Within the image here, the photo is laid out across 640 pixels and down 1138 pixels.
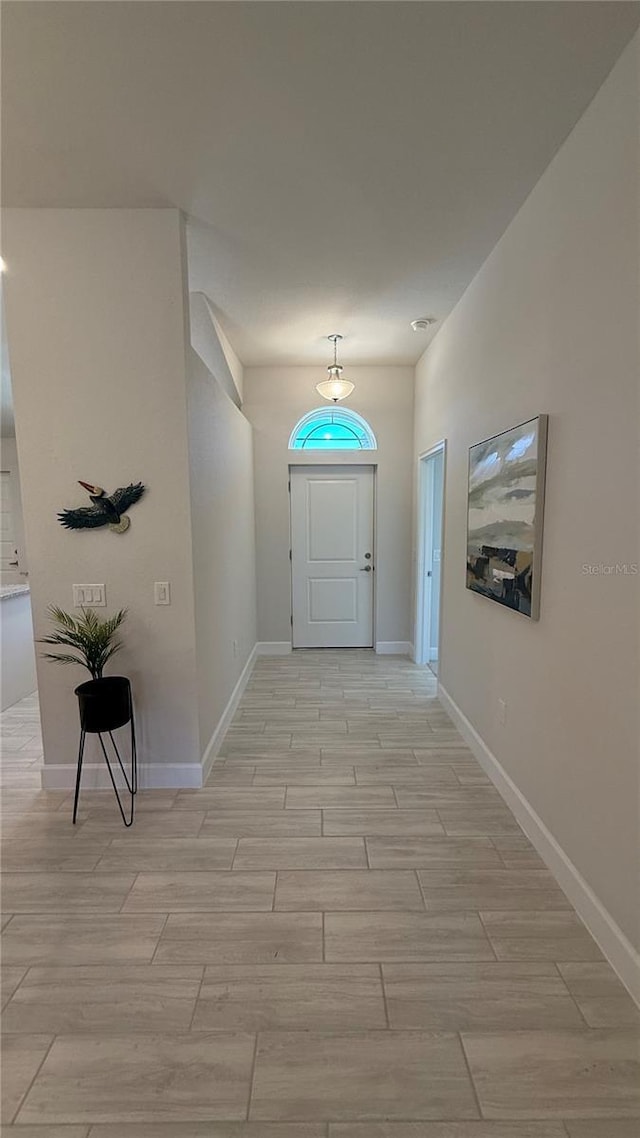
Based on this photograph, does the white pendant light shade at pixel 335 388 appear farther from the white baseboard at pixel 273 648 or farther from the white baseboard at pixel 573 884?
the white baseboard at pixel 573 884

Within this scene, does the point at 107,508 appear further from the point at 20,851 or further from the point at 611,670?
the point at 611,670

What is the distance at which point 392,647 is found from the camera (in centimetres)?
509

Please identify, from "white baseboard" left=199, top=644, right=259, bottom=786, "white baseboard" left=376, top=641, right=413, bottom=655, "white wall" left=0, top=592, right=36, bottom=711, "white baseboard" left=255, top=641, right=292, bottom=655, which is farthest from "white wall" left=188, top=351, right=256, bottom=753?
"white wall" left=0, top=592, right=36, bottom=711

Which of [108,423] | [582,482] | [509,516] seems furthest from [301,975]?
[108,423]

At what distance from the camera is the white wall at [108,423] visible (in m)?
2.26

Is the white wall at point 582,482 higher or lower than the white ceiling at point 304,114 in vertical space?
lower

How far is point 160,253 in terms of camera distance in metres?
2.27

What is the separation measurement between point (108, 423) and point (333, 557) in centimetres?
302

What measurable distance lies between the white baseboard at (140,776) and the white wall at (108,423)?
0.21 feet

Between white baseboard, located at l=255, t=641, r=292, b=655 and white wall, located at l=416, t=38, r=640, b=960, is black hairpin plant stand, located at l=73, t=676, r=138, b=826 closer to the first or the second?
white wall, located at l=416, t=38, r=640, b=960

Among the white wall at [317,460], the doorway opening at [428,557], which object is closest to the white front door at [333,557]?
the white wall at [317,460]

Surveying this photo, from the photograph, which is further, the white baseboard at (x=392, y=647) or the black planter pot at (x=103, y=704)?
the white baseboard at (x=392, y=647)

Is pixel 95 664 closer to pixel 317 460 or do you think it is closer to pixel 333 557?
pixel 333 557

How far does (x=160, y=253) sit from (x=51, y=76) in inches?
28.3
